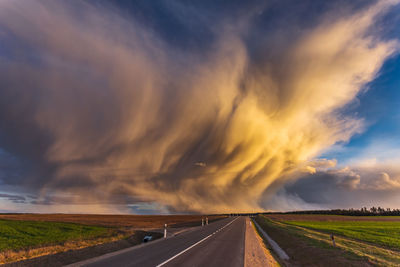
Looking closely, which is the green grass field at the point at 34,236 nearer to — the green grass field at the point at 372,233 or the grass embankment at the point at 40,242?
the grass embankment at the point at 40,242

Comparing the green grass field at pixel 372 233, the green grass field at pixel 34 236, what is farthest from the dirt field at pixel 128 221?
the green grass field at pixel 372 233

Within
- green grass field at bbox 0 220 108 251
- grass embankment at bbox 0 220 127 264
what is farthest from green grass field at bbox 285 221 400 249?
green grass field at bbox 0 220 108 251

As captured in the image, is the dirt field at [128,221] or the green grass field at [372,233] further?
the dirt field at [128,221]

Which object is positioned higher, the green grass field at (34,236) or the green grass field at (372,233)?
the green grass field at (34,236)

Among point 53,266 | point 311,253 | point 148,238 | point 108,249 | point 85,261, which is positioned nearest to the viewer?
point 53,266

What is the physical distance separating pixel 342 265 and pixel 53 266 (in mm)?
14868

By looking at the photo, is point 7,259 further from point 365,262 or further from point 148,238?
point 365,262

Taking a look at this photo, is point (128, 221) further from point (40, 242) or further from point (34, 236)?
point (40, 242)

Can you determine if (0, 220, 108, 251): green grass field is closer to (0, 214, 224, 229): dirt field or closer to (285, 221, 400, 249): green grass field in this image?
(0, 214, 224, 229): dirt field

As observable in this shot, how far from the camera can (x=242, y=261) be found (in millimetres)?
13070

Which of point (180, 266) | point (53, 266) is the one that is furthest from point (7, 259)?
point (180, 266)

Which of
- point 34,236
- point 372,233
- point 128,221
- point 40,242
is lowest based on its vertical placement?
point 372,233

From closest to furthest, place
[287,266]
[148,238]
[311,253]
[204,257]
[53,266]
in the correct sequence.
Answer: [53,266], [204,257], [287,266], [311,253], [148,238]

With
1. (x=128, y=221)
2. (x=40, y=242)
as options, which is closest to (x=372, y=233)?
(x=40, y=242)
